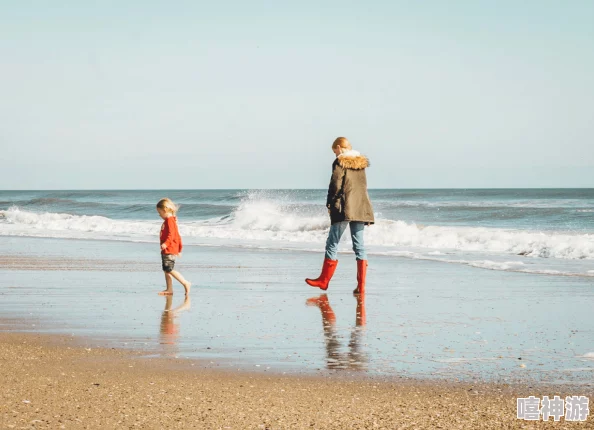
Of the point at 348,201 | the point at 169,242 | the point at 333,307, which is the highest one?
the point at 348,201

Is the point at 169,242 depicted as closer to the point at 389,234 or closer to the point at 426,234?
the point at 389,234

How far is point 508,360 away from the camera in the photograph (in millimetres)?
5547

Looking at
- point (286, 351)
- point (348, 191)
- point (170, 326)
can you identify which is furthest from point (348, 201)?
point (286, 351)

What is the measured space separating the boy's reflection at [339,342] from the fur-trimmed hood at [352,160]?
183 centimetres

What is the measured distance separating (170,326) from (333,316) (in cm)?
169

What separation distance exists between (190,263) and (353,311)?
240 inches

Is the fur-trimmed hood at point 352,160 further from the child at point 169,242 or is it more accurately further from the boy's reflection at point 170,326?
the boy's reflection at point 170,326

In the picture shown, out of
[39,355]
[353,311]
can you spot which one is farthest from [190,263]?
[39,355]

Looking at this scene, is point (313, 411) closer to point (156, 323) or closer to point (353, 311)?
point (156, 323)

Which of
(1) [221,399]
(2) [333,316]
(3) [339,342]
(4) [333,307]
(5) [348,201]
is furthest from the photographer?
(5) [348,201]

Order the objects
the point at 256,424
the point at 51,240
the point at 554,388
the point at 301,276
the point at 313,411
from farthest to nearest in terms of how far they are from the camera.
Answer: the point at 51,240 < the point at 301,276 < the point at 554,388 < the point at 313,411 < the point at 256,424

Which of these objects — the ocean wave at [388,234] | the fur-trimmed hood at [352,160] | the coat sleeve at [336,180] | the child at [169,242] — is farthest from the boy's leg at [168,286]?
the ocean wave at [388,234]

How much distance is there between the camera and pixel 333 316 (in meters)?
7.60

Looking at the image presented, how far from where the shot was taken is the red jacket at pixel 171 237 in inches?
374
